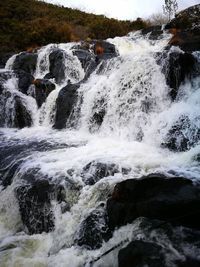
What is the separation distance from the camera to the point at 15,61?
15375 millimetres

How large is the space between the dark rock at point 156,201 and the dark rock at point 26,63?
10.9 meters

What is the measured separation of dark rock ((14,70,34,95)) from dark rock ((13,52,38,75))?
1135 mm

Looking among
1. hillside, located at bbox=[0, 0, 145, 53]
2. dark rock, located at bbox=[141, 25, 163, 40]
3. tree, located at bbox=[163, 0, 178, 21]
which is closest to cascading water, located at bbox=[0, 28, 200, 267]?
dark rock, located at bbox=[141, 25, 163, 40]

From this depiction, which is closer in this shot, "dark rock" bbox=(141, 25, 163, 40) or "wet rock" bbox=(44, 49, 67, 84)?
"wet rock" bbox=(44, 49, 67, 84)

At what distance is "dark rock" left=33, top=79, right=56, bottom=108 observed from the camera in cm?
1272

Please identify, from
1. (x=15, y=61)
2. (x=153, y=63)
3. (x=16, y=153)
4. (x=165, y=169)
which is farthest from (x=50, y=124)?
(x=165, y=169)

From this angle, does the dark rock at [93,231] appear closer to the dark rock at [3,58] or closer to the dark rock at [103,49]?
the dark rock at [103,49]

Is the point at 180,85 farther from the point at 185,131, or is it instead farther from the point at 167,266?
the point at 167,266

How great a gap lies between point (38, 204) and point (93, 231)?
61.1 inches

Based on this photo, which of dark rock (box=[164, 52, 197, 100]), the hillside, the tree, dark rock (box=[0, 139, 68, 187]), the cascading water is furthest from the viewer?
the tree

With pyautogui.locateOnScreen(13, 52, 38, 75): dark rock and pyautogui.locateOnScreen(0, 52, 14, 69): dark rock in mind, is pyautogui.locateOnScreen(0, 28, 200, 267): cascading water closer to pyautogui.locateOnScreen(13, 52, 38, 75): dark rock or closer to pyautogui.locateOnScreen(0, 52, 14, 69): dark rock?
pyautogui.locateOnScreen(13, 52, 38, 75): dark rock

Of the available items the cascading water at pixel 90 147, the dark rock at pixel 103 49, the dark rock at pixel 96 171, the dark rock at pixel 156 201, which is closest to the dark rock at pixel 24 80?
the cascading water at pixel 90 147

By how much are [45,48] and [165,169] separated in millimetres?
11414

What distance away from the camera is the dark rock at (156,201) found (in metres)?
4.65
